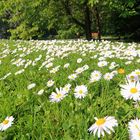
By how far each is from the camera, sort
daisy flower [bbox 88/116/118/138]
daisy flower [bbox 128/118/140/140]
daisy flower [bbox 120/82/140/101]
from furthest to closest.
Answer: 1. daisy flower [bbox 120/82/140/101]
2. daisy flower [bbox 88/116/118/138]
3. daisy flower [bbox 128/118/140/140]

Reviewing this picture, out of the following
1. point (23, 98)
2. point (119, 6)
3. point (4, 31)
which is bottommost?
point (4, 31)

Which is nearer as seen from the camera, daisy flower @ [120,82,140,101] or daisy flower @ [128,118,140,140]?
daisy flower @ [128,118,140,140]

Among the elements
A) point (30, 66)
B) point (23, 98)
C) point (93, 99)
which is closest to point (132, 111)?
point (93, 99)

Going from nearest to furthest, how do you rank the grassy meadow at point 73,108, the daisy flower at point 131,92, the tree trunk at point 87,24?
the daisy flower at point 131,92
the grassy meadow at point 73,108
the tree trunk at point 87,24

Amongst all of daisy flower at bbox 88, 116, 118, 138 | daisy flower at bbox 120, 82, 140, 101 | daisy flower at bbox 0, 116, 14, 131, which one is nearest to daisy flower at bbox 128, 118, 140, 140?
daisy flower at bbox 88, 116, 118, 138

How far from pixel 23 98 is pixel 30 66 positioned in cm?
204

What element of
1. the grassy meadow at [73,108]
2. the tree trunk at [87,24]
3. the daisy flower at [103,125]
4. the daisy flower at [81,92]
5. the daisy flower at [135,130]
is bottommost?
the tree trunk at [87,24]

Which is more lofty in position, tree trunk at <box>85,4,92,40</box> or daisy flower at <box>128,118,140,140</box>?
daisy flower at <box>128,118,140,140</box>

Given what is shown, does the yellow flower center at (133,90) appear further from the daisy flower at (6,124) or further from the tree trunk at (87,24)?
the tree trunk at (87,24)

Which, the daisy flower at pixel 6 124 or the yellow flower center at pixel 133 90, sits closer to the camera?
the yellow flower center at pixel 133 90

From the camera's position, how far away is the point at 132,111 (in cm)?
261

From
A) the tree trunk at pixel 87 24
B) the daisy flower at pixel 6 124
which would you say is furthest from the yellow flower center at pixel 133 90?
the tree trunk at pixel 87 24

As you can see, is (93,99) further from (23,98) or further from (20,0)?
(20,0)

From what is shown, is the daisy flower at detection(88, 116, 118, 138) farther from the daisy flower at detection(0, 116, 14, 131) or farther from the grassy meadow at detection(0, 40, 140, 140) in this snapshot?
the daisy flower at detection(0, 116, 14, 131)
